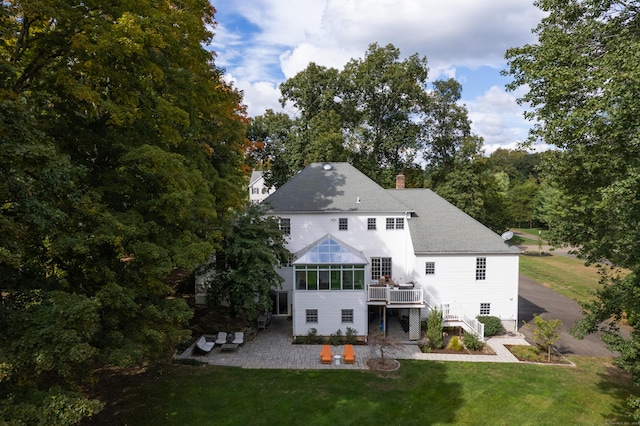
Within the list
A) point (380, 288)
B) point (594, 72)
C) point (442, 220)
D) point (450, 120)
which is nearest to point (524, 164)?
point (450, 120)

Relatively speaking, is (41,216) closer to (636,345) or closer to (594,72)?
(594,72)

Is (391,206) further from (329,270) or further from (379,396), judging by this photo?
(379,396)

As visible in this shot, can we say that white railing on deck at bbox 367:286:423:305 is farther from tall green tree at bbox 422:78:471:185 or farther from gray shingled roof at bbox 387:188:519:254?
tall green tree at bbox 422:78:471:185

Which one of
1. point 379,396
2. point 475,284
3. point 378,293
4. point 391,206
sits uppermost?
point 391,206

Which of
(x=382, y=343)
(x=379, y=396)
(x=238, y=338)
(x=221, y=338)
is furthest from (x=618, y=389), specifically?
(x=221, y=338)

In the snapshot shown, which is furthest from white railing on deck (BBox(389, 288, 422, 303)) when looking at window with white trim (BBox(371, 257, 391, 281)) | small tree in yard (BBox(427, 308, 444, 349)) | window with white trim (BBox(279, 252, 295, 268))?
window with white trim (BBox(279, 252, 295, 268))

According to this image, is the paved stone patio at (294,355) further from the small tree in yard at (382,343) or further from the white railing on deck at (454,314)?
the white railing on deck at (454,314)
